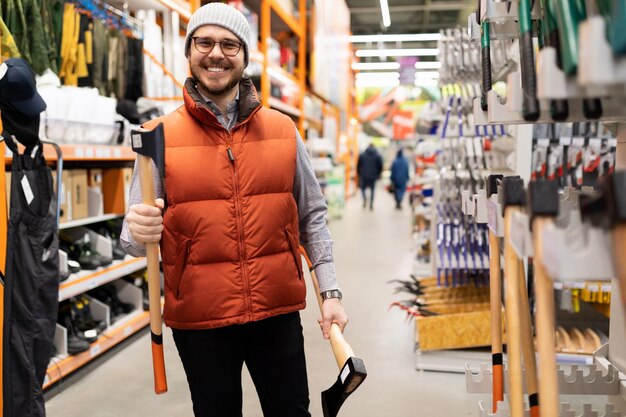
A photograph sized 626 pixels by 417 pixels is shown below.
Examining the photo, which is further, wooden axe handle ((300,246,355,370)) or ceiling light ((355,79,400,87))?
ceiling light ((355,79,400,87))

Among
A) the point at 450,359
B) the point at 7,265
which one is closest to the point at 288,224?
the point at 7,265

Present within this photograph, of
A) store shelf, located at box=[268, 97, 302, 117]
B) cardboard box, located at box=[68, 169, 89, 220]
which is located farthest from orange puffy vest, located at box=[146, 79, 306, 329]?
store shelf, located at box=[268, 97, 302, 117]

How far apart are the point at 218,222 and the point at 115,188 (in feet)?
9.50

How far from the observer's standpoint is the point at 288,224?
1829mm

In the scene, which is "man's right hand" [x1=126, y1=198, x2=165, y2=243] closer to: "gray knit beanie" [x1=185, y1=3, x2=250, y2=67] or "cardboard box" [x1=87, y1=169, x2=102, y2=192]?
"gray knit beanie" [x1=185, y1=3, x2=250, y2=67]

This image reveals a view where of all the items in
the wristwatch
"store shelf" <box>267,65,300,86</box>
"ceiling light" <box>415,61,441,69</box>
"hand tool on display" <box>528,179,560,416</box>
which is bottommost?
the wristwatch

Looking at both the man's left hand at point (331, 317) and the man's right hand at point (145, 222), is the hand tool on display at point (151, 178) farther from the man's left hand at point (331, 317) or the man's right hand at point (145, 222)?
the man's left hand at point (331, 317)

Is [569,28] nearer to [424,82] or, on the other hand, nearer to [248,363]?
[248,363]

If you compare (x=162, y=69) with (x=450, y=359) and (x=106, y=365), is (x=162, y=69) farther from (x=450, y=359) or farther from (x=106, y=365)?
(x=450, y=359)

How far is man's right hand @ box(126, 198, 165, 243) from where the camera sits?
1.60 metres

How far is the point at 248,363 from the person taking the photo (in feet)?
6.18

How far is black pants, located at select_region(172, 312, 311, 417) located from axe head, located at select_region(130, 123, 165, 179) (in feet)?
1.73

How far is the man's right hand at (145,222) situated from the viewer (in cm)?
160

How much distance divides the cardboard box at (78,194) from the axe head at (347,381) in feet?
9.08
